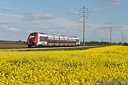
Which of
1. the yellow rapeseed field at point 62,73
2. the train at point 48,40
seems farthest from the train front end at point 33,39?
the yellow rapeseed field at point 62,73

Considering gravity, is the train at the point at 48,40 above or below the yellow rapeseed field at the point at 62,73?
above

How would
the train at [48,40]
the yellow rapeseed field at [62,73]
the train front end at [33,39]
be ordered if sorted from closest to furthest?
the yellow rapeseed field at [62,73] → the train front end at [33,39] → the train at [48,40]

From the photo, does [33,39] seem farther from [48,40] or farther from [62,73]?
[62,73]

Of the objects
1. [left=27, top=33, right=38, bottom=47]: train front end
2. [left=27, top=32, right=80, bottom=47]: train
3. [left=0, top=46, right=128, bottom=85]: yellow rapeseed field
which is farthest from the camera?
[left=27, top=32, right=80, bottom=47]: train

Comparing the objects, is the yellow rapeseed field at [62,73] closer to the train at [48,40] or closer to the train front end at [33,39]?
the train front end at [33,39]

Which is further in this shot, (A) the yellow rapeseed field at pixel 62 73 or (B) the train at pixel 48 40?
(B) the train at pixel 48 40

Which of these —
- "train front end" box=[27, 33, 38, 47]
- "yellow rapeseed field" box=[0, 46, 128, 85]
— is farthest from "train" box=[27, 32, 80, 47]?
"yellow rapeseed field" box=[0, 46, 128, 85]

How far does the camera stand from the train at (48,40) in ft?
223

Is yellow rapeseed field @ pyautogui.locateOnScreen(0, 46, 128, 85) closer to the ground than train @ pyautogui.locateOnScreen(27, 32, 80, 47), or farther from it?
closer to the ground

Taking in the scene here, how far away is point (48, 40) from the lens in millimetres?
74312

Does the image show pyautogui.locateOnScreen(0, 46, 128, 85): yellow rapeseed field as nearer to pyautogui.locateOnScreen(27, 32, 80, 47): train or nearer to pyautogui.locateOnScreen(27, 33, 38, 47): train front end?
pyautogui.locateOnScreen(27, 33, 38, 47): train front end

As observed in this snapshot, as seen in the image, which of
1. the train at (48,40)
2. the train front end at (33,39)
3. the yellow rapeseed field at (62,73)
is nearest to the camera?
the yellow rapeseed field at (62,73)

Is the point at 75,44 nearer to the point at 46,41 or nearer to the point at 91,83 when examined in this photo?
the point at 46,41

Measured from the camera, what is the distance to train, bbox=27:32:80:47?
68062 millimetres
